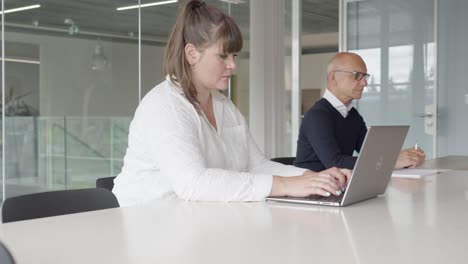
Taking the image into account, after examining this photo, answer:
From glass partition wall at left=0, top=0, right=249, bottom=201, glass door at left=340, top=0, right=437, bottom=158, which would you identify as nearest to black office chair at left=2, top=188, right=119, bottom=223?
glass partition wall at left=0, top=0, right=249, bottom=201

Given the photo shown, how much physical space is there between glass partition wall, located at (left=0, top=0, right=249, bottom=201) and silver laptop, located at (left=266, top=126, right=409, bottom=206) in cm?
412

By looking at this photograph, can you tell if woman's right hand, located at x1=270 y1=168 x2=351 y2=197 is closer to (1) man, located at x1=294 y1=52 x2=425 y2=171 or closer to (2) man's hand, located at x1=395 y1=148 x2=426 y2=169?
(1) man, located at x1=294 y1=52 x2=425 y2=171

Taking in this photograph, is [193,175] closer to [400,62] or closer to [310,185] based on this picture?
[310,185]

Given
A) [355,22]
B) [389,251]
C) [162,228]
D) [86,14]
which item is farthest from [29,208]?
[355,22]

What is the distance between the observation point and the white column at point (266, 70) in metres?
6.86

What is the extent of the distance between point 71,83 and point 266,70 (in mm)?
2291

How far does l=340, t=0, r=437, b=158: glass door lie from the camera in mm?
6257

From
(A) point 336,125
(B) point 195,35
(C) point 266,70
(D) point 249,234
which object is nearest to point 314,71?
(C) point 266,70

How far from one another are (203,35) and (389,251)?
3.53 feet

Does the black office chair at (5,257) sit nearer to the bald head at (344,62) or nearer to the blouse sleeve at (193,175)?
the blouse sleeve at (193,175)

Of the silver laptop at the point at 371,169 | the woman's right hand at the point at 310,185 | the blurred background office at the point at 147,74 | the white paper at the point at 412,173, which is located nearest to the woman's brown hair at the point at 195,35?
the woman's right hand at the point at 310,185

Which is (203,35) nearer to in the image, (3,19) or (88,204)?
(88,204)

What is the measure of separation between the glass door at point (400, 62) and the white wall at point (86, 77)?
7.96 feet

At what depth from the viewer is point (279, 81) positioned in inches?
277
